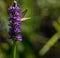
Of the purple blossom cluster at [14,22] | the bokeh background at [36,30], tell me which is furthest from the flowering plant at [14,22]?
the bokeh background at [36,30]

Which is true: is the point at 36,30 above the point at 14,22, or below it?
below

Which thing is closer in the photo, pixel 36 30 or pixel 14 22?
pixel 14 22

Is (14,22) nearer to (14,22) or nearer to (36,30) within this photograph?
(14,22)

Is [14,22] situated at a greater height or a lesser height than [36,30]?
greater

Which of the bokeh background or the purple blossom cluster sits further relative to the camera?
the bokeh background

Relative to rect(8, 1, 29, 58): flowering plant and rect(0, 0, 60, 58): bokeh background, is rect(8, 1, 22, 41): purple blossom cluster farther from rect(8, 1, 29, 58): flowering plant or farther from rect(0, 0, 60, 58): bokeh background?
rect(0, 0, 60, 58): bokeh background

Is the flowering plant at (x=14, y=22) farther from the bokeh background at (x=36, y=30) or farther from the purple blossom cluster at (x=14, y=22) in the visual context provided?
the bokeh background at (x=36, y=30)

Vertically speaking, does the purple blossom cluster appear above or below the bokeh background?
above

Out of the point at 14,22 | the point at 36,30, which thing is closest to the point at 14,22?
the point at 14,22

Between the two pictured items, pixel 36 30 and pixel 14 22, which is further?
pixel 36 30

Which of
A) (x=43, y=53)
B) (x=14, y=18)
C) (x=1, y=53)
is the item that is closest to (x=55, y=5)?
(x=43, y=53)

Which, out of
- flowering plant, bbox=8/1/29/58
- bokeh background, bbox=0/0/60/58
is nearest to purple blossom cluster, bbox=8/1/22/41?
flowering plant, bbox=8/1/29/58
